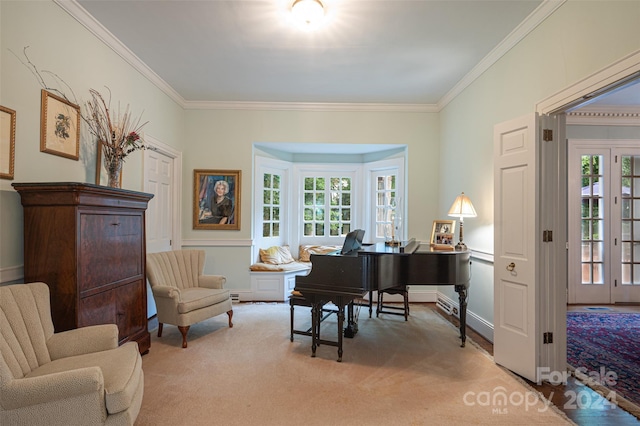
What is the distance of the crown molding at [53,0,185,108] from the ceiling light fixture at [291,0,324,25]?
1.83m

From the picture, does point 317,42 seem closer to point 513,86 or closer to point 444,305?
point 513,86

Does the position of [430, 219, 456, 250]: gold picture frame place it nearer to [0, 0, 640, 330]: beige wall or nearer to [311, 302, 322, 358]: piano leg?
[0, 0, 640, 330]: beige wall

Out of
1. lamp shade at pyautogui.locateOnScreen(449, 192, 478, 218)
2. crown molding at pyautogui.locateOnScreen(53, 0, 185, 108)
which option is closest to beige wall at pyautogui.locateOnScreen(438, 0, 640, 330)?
lamp shade at pyautogui.locateOnScreen(449, 192, 478, 218)

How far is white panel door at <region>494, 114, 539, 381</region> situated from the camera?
8.59ft

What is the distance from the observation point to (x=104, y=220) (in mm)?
2582

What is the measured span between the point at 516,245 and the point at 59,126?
3.90 meters

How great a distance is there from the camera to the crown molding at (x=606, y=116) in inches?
193

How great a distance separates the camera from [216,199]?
5.06 m

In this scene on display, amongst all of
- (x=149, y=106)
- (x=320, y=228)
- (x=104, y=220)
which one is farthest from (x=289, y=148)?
(x=104, y=220)

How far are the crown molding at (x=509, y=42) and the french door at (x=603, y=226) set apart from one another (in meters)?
2.32

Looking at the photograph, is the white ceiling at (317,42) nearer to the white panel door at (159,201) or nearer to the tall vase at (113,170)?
the white panel door at (159,201)

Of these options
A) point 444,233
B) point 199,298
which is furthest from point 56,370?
point 444,233

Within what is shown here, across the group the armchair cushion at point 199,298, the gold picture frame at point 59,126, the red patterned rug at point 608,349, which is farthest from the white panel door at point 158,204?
the red patterned rug at point 608,349

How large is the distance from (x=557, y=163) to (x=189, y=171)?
4.61 m
